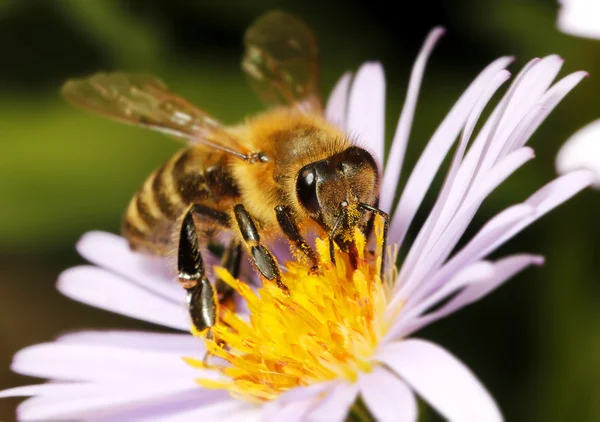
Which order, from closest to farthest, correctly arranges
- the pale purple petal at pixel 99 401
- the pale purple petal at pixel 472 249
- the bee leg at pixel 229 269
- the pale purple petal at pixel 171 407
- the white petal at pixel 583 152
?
1. the pale purple petal at pixel 472 249
2. the pale purple petal at pixel 99 401
3. the pale purple petal at pixel 171 407
4. the white petal at pixel 583 152
5. the bee leg at pixel 229 269

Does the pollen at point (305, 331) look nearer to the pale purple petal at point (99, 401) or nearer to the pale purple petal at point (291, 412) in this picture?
the pale purple petal at point (99, 401)

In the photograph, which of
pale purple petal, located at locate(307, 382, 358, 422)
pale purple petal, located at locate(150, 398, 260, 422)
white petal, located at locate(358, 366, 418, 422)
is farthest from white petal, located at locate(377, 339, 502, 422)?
pale purple petal, located at locate(150, 398, 260, 422)

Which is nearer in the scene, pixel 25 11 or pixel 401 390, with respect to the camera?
pixel 401 390

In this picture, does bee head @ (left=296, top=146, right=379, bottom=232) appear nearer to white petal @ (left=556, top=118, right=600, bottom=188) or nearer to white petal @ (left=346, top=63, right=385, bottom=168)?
white petal @ (left=556, top=118, right=600, bottom=188)

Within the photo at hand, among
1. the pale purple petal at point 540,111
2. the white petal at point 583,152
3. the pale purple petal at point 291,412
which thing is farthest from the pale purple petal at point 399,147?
the pale purple petal at point 291,412

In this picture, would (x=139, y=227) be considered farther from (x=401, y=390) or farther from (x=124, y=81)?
(x=401, y=390)

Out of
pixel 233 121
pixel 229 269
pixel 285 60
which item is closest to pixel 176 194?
pixel 229 269

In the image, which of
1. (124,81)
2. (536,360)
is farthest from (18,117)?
(536,360)
